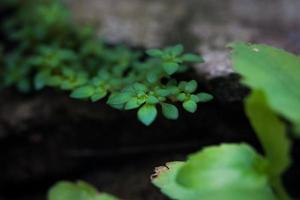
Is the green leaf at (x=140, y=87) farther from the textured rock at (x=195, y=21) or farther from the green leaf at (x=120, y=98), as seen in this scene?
the textured rock at (x=195, y=21)

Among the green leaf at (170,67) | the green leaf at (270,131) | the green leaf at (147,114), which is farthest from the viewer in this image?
the green leaf at (170,67)

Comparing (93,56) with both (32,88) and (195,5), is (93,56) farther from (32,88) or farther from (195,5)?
(195,5)

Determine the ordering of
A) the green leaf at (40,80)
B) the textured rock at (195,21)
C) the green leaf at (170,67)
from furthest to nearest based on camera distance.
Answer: the textured rock at (195,21) → the green leaf at (40,80) → the green leaf at (170,67)

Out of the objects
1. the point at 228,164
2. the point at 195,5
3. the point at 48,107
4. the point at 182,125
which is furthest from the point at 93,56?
the point at 228,164

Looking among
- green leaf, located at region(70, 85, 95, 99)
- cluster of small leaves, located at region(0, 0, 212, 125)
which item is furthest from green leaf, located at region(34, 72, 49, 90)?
green leaf, located at region(70, 85, 95, 99)

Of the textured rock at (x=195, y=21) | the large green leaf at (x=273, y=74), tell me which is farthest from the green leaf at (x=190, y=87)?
the textured rock at (x=195, y=21)

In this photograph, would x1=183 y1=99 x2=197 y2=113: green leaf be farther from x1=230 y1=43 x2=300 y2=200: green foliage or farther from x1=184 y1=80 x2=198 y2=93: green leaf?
x1=230 y1=43 x2=300 y2=200: green foliage
